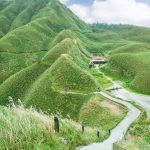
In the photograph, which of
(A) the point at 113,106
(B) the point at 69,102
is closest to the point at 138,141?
(A) the point at 113,106

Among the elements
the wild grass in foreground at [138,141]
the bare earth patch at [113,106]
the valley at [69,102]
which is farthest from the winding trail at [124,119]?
the bare earth patch at [113,106]

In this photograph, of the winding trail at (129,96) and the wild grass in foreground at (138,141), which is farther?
the winding trail at (129,96)

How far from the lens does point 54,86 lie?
11031 cm

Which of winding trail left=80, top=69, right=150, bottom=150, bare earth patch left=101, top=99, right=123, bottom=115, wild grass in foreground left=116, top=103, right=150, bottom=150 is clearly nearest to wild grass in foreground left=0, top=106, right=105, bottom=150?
winding trail left=80, top=69, right=150, bottom=150

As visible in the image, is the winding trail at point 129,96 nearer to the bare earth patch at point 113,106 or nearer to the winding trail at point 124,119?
the winding trail at point 124,119

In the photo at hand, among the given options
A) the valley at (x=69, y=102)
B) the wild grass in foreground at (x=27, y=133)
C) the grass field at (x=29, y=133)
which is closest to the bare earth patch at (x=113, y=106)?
the valley at (x=69, y=102)

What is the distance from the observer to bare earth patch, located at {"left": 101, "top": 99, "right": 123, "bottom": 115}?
71900 mm

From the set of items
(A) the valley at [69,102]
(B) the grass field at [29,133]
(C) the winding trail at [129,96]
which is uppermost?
(B) the grass field at [29,133]

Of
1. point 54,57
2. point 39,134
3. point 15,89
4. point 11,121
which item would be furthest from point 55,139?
point 54,57

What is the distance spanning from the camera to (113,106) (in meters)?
77.5

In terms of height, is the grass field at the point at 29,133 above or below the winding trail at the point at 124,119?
above

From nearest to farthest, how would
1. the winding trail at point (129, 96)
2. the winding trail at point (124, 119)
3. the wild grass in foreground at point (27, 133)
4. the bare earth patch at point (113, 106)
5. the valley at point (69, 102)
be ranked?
the wild grass in foreground at point (27, 133), the valley at point (69, 102), the winding trail at point (124, 119), the bare earth patch at point (113, 106), the winding trail at point (129, 96)

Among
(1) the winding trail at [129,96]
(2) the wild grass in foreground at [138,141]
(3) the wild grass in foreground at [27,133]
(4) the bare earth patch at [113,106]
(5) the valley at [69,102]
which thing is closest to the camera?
(3) the wild grass in foreground at [27,133]

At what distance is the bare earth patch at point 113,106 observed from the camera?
7190 centimetres
